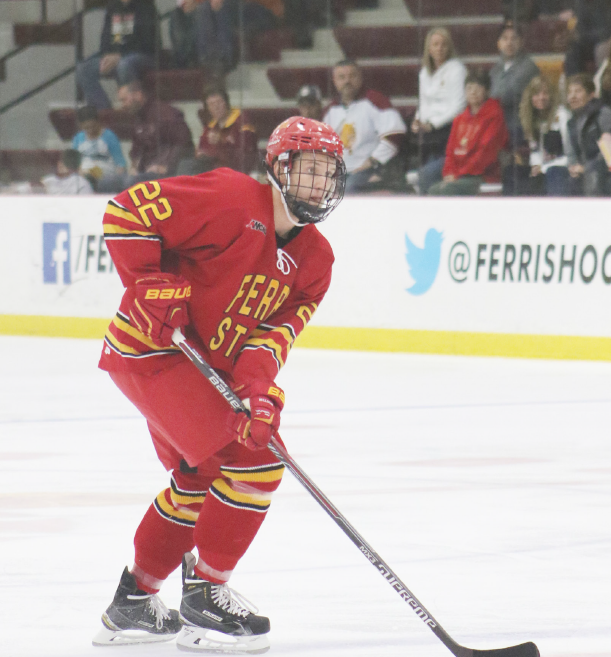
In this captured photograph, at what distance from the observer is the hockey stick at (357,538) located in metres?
2.44

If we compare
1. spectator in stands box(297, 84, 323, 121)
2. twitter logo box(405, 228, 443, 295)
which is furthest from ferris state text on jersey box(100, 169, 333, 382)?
spectator in stands box(297, 84, 323, 121)

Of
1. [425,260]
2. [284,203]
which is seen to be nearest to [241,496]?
[284,203]

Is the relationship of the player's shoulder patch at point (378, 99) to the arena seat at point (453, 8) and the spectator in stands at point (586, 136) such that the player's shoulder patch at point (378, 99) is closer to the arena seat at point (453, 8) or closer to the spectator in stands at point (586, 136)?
the arena seat at point (453, 8)

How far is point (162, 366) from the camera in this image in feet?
8.71

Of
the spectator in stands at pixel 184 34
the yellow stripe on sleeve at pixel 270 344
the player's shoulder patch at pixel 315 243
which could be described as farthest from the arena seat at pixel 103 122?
the yellow stripe on sleeve at pixel 270 344

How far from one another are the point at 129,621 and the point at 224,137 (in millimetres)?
6071

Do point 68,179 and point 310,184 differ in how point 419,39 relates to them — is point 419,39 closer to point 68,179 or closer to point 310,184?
point 68,179

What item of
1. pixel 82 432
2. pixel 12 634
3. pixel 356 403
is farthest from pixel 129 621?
pixel 356 403

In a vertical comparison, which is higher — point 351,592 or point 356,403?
point 351,592

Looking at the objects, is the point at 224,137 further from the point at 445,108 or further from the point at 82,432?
the point at 82,432

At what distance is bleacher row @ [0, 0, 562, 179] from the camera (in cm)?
774

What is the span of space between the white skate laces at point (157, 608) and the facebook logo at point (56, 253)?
6.15 meters

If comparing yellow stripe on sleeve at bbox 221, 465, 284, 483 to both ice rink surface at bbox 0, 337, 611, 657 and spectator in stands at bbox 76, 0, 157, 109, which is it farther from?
spectator in stands at bbox 76, 0, 157, 109

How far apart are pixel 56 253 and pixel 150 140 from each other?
90 cm
